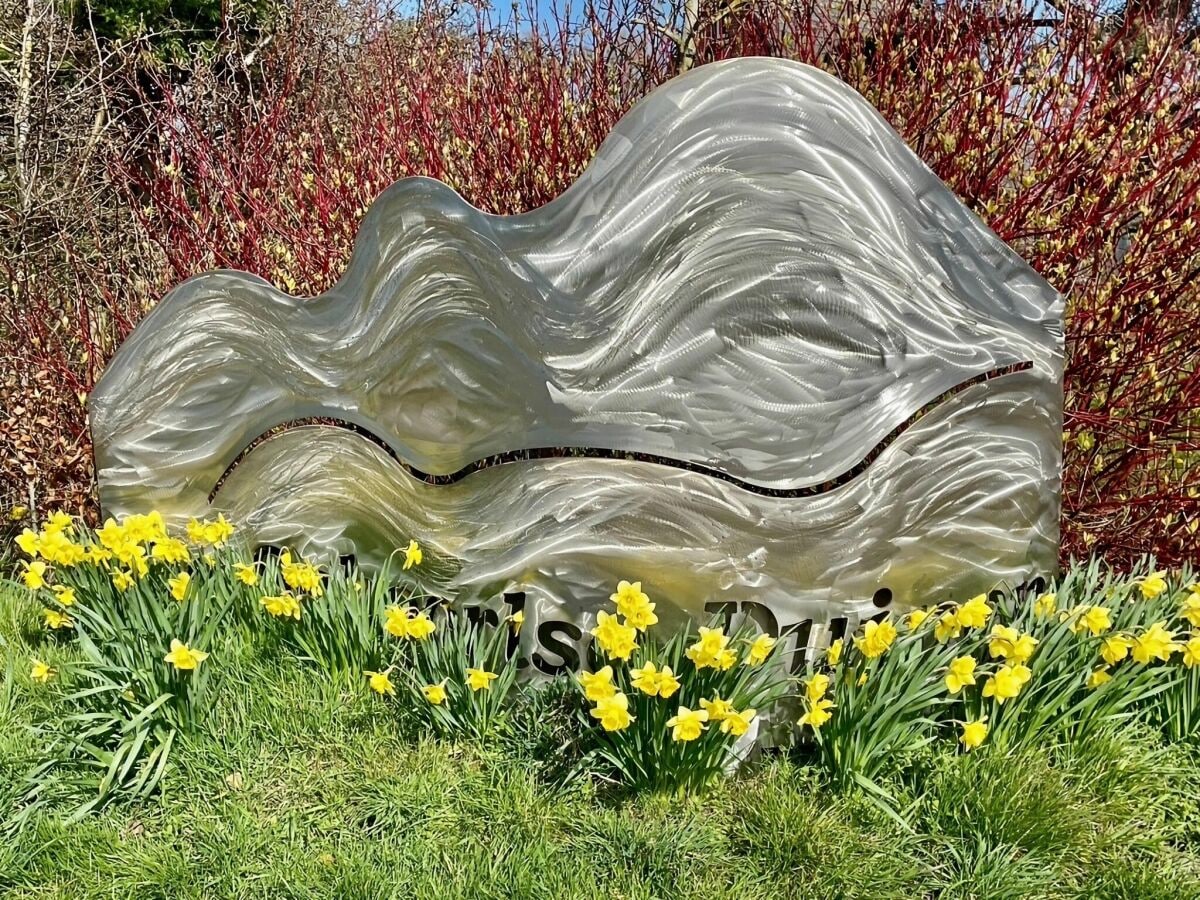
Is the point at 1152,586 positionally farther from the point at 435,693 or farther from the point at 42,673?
the point at 42,673

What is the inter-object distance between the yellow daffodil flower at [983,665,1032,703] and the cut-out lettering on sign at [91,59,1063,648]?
346 millimetres

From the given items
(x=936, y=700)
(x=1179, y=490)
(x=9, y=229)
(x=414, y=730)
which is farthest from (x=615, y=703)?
(x=9, y=229)

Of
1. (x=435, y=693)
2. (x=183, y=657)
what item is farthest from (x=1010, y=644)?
(x=183, y=657)

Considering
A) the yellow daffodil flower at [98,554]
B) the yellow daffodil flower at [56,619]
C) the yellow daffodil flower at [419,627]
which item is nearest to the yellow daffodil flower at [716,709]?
the yellow daffodil flower at [419,627]

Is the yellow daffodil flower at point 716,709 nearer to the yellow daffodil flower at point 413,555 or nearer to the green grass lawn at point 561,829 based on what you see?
the green grass lawn at point 561,829

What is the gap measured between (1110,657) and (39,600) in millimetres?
3554

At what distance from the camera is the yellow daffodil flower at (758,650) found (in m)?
2.03

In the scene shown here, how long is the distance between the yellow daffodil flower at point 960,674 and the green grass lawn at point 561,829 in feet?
0.67

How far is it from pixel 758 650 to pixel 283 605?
1.30m

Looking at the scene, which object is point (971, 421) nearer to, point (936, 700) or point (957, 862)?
point (936, 700)

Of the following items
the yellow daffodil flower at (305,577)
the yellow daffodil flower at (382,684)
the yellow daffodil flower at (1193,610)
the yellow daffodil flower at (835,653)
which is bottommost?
the yellow daffodil flower at (382,684)

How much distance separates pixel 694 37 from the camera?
144 inches

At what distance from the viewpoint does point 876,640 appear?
206cm

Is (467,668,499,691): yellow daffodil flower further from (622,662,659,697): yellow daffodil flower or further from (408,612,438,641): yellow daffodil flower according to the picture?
(622,662,659,697): yellow daffodil flower
